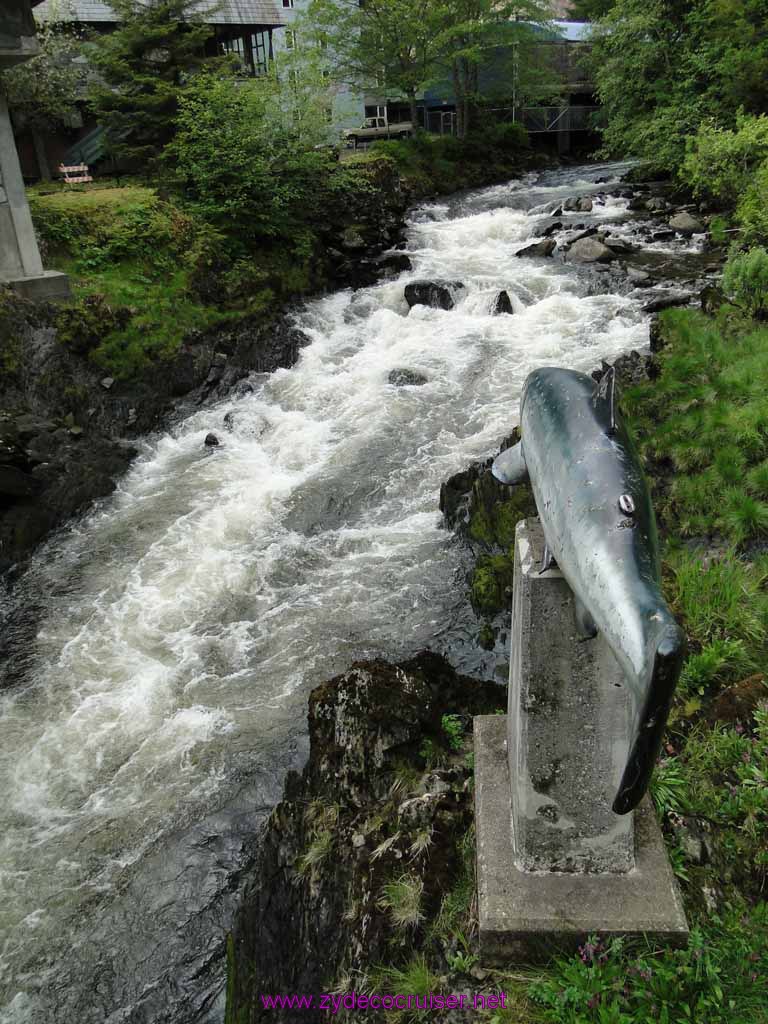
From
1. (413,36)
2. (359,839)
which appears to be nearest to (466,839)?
(359,839)

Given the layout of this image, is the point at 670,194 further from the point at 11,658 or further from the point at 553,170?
the point at 11,658

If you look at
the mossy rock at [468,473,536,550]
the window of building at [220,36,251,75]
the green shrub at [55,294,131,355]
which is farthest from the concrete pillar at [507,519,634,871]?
the window of building at [220,36,251,75]

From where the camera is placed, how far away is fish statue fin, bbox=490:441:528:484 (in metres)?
3.83

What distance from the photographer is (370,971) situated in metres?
4.11

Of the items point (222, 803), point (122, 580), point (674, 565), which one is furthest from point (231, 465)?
point (674, 565)

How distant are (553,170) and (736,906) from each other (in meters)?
35.0

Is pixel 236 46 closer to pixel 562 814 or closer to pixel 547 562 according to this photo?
pixel 547 562

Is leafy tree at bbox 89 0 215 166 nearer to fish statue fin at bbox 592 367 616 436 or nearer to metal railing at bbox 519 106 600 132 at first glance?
fish statue fin at bbox 592 367 616 436

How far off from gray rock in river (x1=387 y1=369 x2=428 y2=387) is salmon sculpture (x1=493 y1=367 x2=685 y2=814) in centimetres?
990

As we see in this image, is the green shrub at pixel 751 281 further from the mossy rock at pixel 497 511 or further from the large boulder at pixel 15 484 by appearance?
the large boulder at pixel 15 484

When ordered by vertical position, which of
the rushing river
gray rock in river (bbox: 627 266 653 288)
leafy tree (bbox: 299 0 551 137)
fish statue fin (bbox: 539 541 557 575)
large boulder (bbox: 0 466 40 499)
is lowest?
the rushing river

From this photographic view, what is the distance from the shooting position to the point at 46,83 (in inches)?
808

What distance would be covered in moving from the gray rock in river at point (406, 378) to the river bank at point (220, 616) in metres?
0.05

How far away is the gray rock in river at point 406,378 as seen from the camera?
44.0ft
